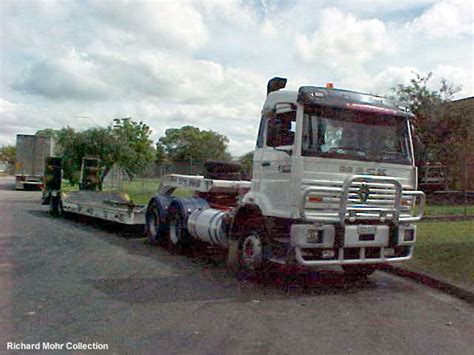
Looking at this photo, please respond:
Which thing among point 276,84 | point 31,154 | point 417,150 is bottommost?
point 417,150

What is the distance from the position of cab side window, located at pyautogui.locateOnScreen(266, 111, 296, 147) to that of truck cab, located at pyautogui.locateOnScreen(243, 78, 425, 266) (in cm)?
2

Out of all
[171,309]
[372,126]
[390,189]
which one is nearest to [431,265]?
[390,189]

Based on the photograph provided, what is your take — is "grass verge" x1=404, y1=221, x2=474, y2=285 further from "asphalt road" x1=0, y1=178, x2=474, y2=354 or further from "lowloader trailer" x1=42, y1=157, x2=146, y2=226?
"lowloader trailer" x1=42, y1=157, x2=146, y2=226

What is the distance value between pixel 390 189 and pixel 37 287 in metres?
5.41

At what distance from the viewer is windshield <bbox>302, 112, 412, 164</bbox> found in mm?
8156

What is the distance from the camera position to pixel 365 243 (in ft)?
26.8

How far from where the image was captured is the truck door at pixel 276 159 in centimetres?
822

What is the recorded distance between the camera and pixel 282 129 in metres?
8.37

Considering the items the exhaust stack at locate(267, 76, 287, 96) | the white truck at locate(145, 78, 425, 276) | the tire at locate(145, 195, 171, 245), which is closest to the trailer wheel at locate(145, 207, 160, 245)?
the tire at locate(145, 195, 171, 245)

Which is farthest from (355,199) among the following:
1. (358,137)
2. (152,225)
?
(152,225)

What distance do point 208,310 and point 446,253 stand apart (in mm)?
5892

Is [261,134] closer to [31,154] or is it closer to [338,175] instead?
[338,175]

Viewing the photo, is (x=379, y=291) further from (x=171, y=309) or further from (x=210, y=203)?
(x=210, y=203)

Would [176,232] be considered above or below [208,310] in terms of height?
above
